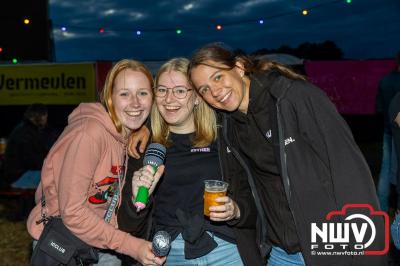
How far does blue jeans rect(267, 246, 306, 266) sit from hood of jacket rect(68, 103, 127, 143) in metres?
1.26

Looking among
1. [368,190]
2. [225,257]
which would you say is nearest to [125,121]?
[225,257]

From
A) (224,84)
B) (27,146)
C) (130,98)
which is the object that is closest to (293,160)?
(224,84)

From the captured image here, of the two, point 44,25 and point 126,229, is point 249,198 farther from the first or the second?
point 44,25

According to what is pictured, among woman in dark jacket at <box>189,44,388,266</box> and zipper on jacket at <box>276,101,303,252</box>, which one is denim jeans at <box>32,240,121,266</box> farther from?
zipper on jacket at <box>276,101,303,252</box>

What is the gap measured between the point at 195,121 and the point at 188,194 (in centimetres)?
55

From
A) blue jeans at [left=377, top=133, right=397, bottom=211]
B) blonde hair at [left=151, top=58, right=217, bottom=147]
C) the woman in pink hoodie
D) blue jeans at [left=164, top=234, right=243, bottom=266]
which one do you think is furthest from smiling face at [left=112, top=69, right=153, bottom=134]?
blue jeans at [left=377, top=133, right=397, bottom=211]

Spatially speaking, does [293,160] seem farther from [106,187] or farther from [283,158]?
[106,187]

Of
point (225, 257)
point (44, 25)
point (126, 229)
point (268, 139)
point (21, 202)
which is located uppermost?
point (44, 25)

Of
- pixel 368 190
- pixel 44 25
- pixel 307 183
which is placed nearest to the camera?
pixel 368 190

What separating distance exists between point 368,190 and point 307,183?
1.04 feet

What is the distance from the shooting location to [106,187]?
2727mm

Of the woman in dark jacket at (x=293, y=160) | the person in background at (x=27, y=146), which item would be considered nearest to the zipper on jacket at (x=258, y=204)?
the woman in dark jacket at (x=293, y=160)

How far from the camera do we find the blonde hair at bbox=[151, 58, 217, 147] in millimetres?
3051

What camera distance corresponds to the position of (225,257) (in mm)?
2941
